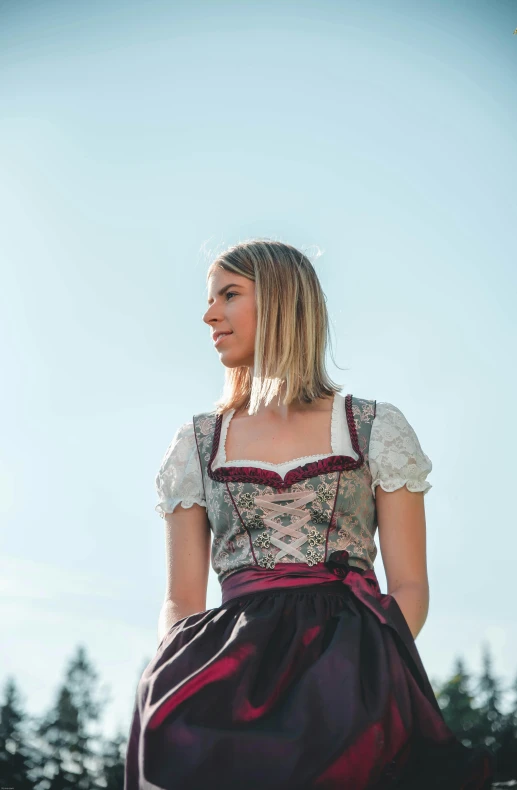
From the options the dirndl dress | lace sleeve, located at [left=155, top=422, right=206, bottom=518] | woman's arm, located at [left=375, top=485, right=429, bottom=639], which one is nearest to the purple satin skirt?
the dirndl dress

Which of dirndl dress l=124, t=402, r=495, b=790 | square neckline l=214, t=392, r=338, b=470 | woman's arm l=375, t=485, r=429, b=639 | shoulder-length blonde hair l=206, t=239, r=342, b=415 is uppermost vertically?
shoulder-length blonde hair l=206, t=239, r=342, b=415

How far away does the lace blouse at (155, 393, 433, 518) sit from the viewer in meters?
2.34

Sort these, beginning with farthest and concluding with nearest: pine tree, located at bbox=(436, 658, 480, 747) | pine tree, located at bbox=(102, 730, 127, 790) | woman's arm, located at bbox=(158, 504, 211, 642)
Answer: pine tree, located at bbox=(436, 658, 480, 747), pine tree, located at bbox=(102, 730, 127, 790), woman's arm, located at bbox=(158, 504, 211, 642)

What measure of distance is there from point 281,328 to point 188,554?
72 centimetres

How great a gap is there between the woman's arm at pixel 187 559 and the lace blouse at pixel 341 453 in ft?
0.12

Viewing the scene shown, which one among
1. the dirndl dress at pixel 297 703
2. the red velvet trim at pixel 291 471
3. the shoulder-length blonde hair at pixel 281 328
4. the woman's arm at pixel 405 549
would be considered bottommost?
the dirndl dress at pixel 297 703

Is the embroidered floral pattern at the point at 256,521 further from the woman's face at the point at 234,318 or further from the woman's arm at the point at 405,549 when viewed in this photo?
the woman's face at the point at 234,318

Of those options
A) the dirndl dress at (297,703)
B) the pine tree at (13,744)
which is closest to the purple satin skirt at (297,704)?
the dirndl dress at (297,703)

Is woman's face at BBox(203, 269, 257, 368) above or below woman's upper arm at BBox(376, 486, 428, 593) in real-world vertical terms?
above

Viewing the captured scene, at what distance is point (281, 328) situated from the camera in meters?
2.57

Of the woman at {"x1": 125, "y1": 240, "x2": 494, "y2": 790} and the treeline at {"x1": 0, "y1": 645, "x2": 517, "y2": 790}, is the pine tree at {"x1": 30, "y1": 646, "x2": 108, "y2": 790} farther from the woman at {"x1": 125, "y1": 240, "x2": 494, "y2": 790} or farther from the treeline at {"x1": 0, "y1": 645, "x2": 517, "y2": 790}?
the woman at {"x1": 125, "y1": 240, "x2": 494, "y2": 790}

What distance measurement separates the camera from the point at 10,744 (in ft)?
39.2

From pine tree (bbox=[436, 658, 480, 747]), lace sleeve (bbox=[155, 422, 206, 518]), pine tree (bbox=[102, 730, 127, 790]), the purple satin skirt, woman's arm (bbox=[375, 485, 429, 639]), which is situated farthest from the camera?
pine tree (bbox=[436, 658, 480, 747])

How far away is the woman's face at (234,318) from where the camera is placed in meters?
2.57
